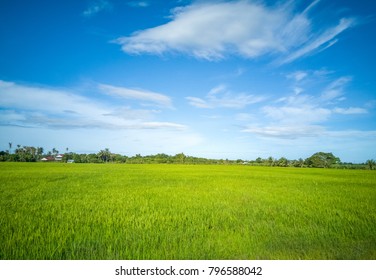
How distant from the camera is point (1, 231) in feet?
14.1

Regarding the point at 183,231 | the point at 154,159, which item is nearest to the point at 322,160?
the point at 154,159

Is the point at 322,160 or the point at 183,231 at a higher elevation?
the point at 322,160

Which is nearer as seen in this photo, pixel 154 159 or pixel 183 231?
pixel 183 231

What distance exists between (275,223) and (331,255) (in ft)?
5.31

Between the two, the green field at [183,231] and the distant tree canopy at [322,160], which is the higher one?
the distant tree canopy at [322,160]

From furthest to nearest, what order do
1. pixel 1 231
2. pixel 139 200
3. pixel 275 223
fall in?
pixel 139 200
pixel 275 223
pixel 1 231

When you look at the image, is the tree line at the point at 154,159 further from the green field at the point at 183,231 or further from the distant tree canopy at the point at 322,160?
the green field at the point at 183,231

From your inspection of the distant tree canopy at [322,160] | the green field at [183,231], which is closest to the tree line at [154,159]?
the distant tree canopy at [322,160]

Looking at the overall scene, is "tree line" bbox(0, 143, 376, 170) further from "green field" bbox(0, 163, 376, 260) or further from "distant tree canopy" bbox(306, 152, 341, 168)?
"green field" bbox(0, 163, 376, 260)

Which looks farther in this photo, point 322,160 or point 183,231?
point 322,160

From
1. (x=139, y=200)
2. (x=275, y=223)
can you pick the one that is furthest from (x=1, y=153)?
(x=275, y=223)

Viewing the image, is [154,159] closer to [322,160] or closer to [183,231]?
[322,160]
